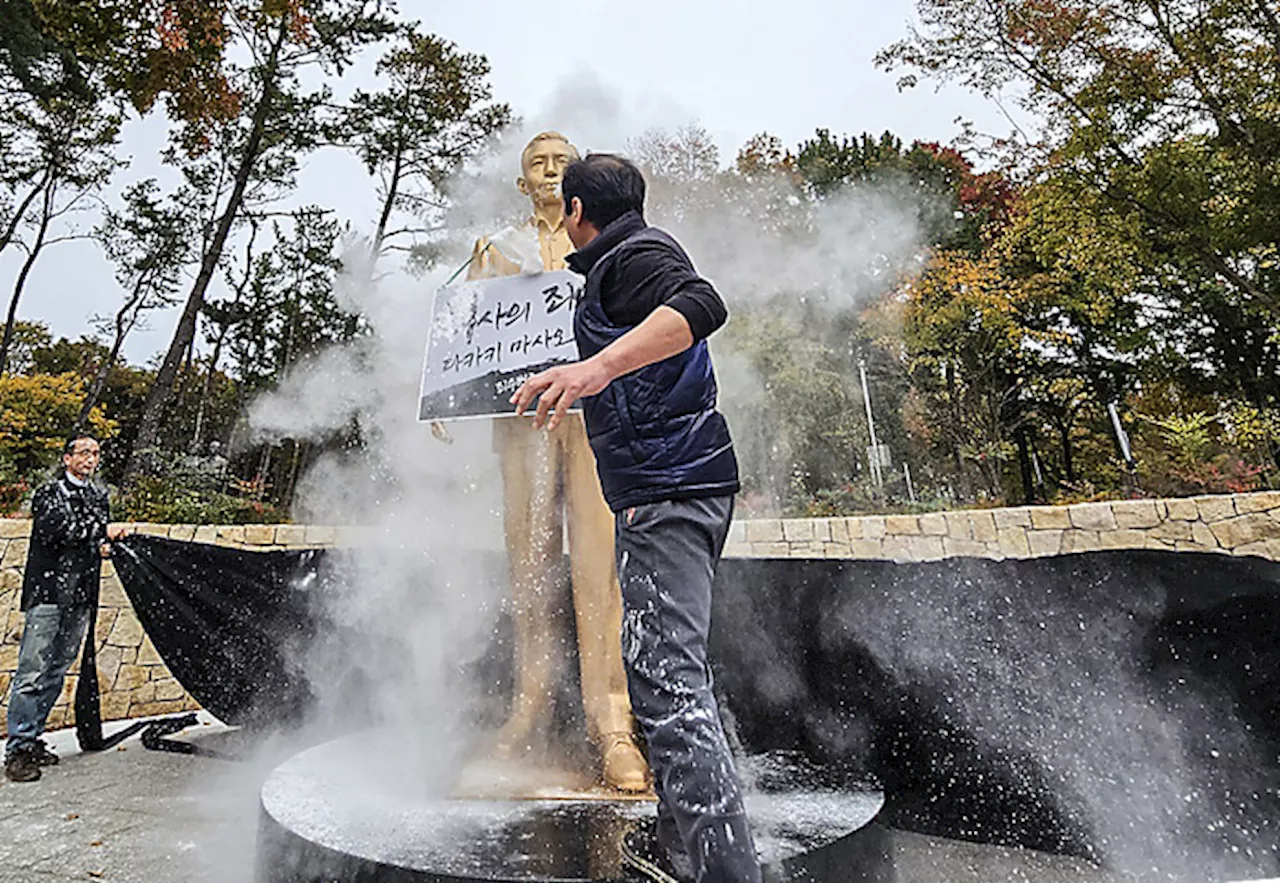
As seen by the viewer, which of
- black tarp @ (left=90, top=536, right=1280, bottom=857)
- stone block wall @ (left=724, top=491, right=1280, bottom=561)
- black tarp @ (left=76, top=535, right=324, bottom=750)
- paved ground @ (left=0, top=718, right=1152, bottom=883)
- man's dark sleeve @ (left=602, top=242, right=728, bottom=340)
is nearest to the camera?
man's dark sleeve @ (left=602, top=242, right=728, bottom=340)

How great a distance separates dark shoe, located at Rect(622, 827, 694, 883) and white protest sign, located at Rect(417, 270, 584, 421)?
1267 millimetres

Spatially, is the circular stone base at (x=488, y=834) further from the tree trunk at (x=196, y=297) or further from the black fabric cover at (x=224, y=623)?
the tree trunk at (x=196, y=297)

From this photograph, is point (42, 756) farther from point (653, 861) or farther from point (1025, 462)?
point (1025, 462)

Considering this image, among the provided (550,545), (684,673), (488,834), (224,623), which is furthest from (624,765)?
(224,623)

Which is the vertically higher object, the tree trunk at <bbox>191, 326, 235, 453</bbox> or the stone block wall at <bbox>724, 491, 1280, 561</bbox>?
the tree trunk at <bbox>191, 326, 235, 453</bbox>

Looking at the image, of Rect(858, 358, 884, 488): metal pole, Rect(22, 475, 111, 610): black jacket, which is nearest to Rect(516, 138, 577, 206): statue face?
Rect(22, 475, 111, 610): black jacket

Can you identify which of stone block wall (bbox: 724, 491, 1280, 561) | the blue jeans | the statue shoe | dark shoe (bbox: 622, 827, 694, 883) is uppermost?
stone block wall (bbox: 724, 491, 1280, 561)

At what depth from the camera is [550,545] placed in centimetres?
249

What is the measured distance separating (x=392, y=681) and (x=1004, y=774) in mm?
2407

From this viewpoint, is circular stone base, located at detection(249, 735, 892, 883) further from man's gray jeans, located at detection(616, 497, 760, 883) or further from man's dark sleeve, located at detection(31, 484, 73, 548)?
man's dark sleeve, located at detection(31, 484, 73, 548)

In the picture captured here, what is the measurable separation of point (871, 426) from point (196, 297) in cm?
1114

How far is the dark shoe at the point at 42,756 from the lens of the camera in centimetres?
316

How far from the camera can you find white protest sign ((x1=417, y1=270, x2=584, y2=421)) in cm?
232

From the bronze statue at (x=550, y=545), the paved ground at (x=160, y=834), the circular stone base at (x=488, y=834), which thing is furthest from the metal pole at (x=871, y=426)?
the circular stone base at (x=488, y=834)
